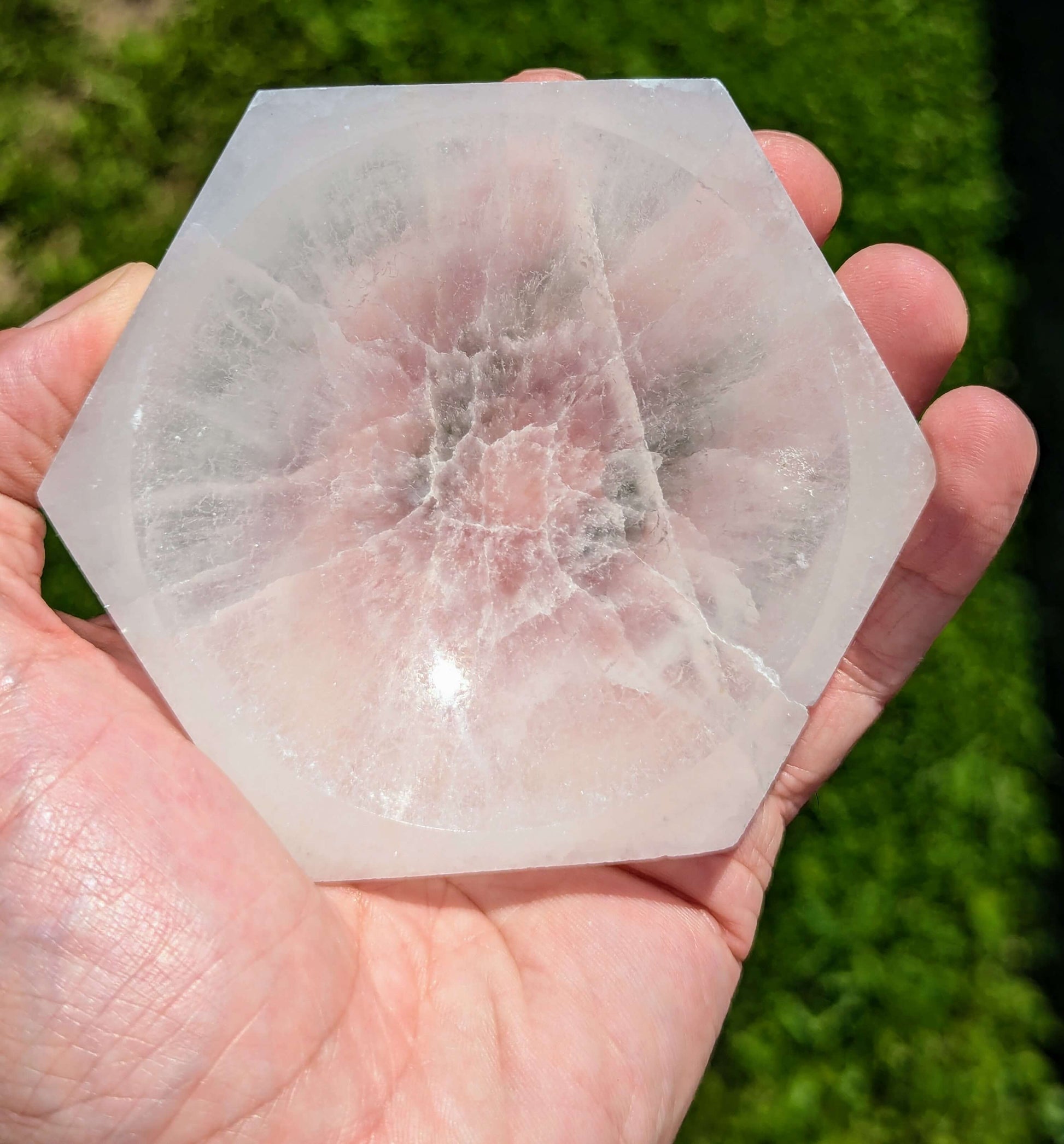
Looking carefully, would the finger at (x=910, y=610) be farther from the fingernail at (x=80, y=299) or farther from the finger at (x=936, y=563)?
the fingernail at (x=80, y=299)

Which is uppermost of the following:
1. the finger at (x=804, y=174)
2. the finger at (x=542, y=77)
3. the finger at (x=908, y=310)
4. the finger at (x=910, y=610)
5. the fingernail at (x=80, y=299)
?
the fingernail at (x=80, y=299)

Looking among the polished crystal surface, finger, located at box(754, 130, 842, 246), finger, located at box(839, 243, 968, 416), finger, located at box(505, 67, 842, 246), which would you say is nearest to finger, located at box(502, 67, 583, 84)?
finger, located at box(505, 67, 842, 246)

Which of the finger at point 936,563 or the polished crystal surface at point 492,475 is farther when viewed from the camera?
the finger at point 936,563

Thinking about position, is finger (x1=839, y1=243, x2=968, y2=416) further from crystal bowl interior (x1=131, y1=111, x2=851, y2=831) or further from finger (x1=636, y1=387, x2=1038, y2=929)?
crystal bowl interior (x1=131, y1=111, x2=851, y2=831)

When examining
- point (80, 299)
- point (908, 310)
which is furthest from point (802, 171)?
point (80, 299)

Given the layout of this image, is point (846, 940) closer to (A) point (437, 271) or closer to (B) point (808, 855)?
(B) point (808, 855)

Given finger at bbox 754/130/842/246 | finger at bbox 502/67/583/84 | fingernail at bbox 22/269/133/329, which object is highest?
fingernail at bbox 22/269/133/329

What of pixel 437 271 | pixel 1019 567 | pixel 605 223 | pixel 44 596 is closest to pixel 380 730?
pixel 437 271

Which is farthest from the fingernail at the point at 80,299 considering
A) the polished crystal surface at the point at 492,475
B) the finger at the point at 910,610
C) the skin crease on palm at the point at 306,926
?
the finger at the point at 910,610
